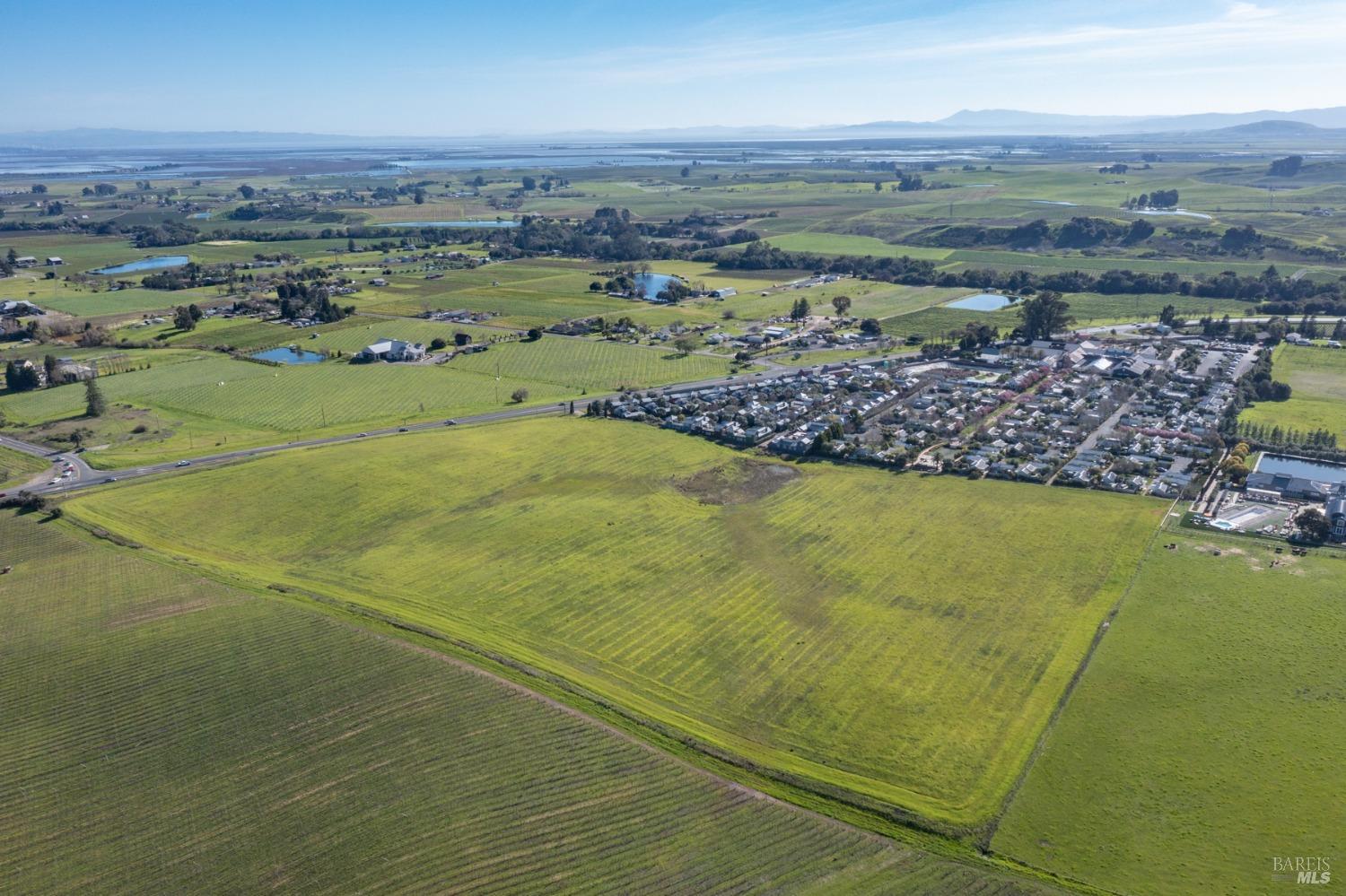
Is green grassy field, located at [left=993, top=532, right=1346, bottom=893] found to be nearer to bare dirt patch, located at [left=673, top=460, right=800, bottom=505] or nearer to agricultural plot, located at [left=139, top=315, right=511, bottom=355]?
bare dirt patch, located at [left=673, top=460, right=800, bottom=505]

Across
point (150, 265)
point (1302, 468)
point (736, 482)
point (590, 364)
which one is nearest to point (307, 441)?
point (590, 364)

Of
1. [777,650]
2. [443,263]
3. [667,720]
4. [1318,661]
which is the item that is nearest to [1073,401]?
[1318,661]

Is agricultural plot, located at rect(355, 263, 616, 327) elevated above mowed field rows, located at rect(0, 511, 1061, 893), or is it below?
above

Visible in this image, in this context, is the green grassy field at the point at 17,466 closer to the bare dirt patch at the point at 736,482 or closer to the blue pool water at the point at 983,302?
the bare dirt patch at the point at 736,482

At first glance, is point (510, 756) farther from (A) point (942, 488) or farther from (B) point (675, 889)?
(A) point (942, 488)

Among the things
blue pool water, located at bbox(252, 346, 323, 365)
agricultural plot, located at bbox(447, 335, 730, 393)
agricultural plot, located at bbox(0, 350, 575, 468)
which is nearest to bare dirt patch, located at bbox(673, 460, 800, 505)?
agricultural plot, located at bbox(447, 335, 730, 393)

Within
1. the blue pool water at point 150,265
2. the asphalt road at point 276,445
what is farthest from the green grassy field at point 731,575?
the blue pool water at point 150,265
